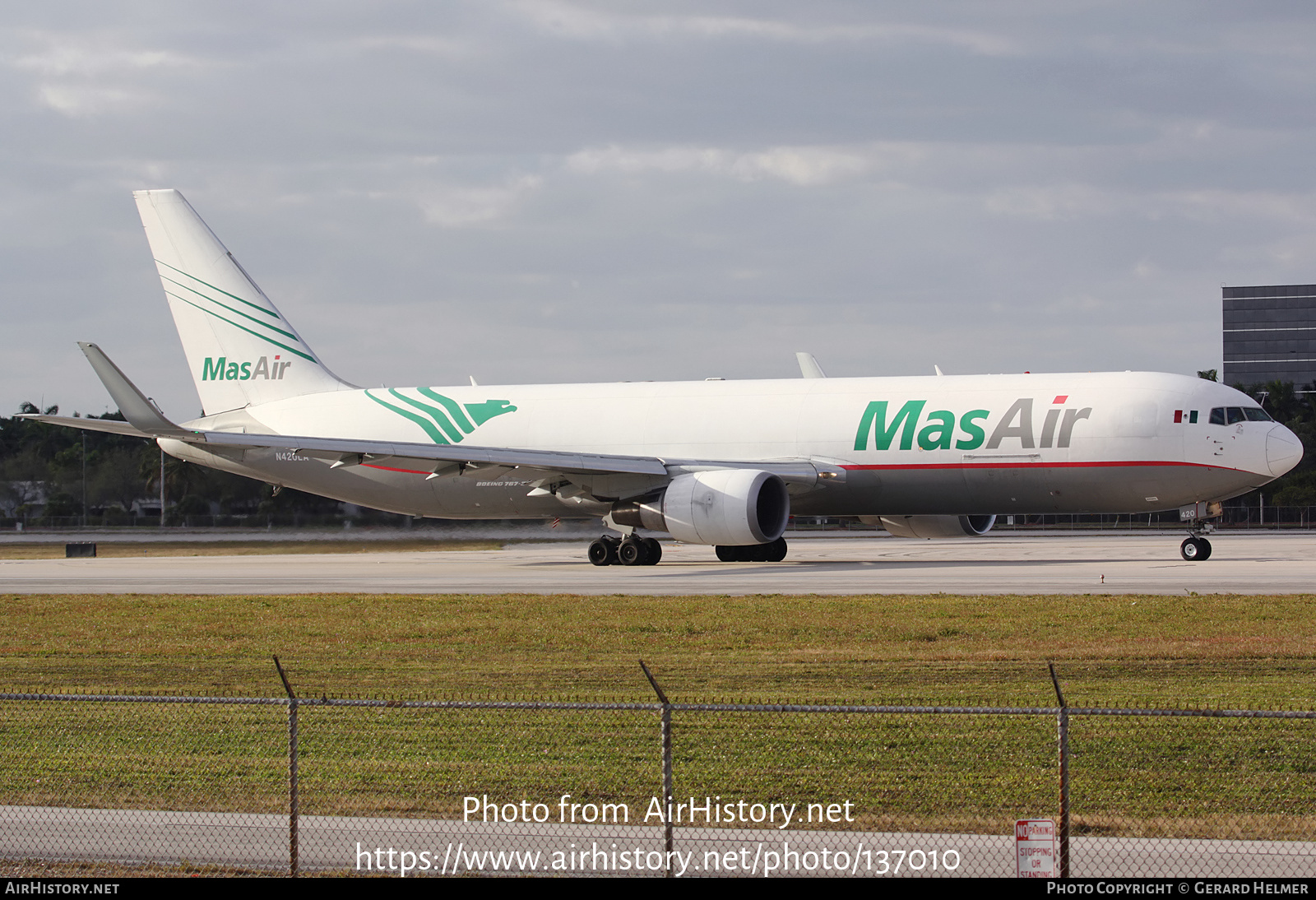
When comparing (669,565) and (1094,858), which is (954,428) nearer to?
(669,565)

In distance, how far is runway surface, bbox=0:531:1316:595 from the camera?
87.9 feet

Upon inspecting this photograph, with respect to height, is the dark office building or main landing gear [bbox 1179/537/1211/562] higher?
the dark office building

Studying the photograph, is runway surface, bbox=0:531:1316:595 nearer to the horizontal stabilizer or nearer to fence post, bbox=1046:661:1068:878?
the horizontal stabilizer

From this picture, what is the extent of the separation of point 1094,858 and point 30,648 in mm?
15018

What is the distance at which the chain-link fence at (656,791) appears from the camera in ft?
26.9

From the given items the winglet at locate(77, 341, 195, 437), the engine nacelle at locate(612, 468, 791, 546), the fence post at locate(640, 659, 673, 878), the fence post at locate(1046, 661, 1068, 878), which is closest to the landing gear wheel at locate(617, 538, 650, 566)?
the engine nacelle at locate(612, 468, 791, 546)

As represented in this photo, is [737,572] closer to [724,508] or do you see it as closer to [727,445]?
[724,508]

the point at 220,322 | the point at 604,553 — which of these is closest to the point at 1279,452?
the point at 604,553

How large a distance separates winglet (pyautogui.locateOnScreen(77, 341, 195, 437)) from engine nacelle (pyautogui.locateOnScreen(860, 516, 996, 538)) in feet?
60.9

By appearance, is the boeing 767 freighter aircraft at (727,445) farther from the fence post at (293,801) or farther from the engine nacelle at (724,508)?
the fence post at (293,801)

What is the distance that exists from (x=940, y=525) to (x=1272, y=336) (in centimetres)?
9951

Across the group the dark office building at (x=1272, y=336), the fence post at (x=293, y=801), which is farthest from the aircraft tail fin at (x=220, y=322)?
the dark office building at (x=1272, y=336)
